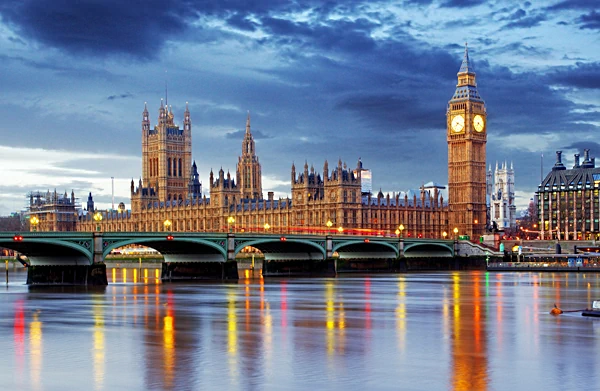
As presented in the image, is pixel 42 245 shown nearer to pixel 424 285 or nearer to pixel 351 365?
pixel 424 285

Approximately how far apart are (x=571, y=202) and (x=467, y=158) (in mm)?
34864

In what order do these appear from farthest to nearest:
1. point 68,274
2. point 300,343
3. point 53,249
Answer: point 68,274 → point 53,249 → point 300,343

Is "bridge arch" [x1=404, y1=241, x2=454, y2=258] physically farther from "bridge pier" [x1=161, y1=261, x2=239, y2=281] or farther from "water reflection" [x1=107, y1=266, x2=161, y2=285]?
"bridge pier" [x1=161, y1=261, x2=239, y2=281]

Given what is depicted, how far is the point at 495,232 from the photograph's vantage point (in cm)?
15412

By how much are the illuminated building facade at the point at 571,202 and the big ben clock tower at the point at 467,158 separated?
84.7ft

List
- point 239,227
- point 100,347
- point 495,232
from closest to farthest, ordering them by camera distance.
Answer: point 100,347
point 495,232
point 239,227

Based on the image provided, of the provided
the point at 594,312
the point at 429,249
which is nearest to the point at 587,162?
the point at 429,249

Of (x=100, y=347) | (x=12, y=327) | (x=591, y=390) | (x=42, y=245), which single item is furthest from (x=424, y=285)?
(x=591, y=390)

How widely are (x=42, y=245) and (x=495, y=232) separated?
295 feet

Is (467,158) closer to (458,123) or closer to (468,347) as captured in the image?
(458,123)

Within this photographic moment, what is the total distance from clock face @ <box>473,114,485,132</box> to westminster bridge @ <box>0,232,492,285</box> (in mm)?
36500

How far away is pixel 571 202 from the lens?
188 m

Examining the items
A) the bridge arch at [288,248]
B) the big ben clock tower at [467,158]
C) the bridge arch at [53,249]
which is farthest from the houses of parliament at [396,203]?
the bridge arch at [53,249]

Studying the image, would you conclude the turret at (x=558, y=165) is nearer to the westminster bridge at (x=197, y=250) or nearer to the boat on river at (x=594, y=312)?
the westminster bridge at (x=197, y=250)
